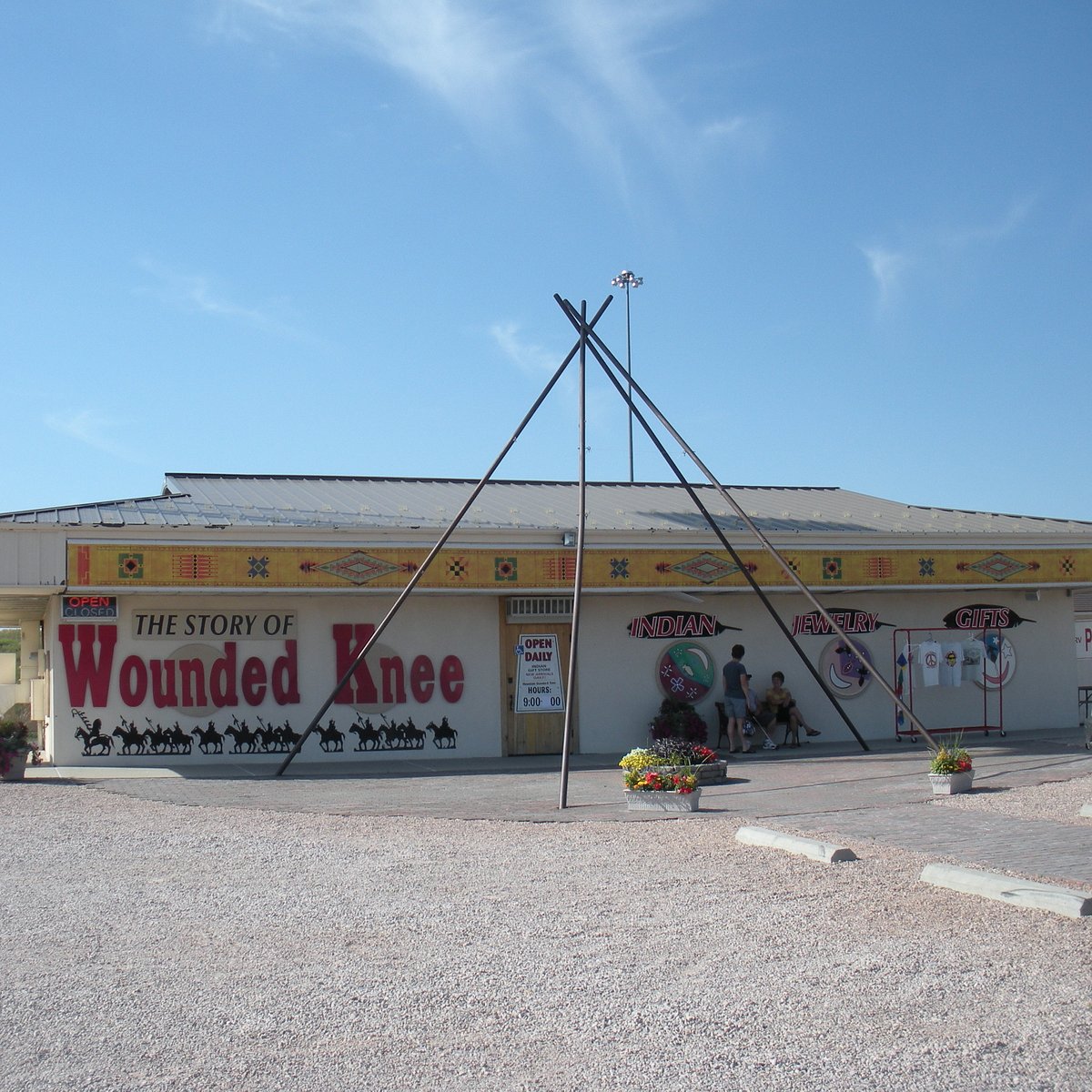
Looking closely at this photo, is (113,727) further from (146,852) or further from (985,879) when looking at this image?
(985,879)

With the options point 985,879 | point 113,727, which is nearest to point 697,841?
point 985,879

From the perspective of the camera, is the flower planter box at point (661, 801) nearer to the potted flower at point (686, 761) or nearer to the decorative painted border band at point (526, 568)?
the potted flower at point (686, 761)

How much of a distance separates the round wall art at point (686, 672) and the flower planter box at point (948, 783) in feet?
22.2

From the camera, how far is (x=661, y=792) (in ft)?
42.2

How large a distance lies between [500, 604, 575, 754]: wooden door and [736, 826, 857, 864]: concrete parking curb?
28.9 ft

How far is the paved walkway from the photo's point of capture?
34.7 ft

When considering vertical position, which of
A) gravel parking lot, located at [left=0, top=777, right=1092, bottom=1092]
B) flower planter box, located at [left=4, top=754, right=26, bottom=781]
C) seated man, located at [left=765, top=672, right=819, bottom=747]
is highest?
seated man, located at [left=765, top=672, right=819, bottom=747]

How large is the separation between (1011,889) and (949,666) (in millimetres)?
14356

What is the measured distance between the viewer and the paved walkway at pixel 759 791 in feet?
34.7

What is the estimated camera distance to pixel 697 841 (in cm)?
1081

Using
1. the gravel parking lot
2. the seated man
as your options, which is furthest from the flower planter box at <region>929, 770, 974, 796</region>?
the seated man

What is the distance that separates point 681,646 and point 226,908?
13.0 meters

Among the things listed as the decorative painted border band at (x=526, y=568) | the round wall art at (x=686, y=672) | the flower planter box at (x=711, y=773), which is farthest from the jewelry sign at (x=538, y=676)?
the flower planter box at (x=711, y=773)

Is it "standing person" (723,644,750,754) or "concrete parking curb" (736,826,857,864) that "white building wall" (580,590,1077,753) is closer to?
"standing person" (723,644,750,754)
